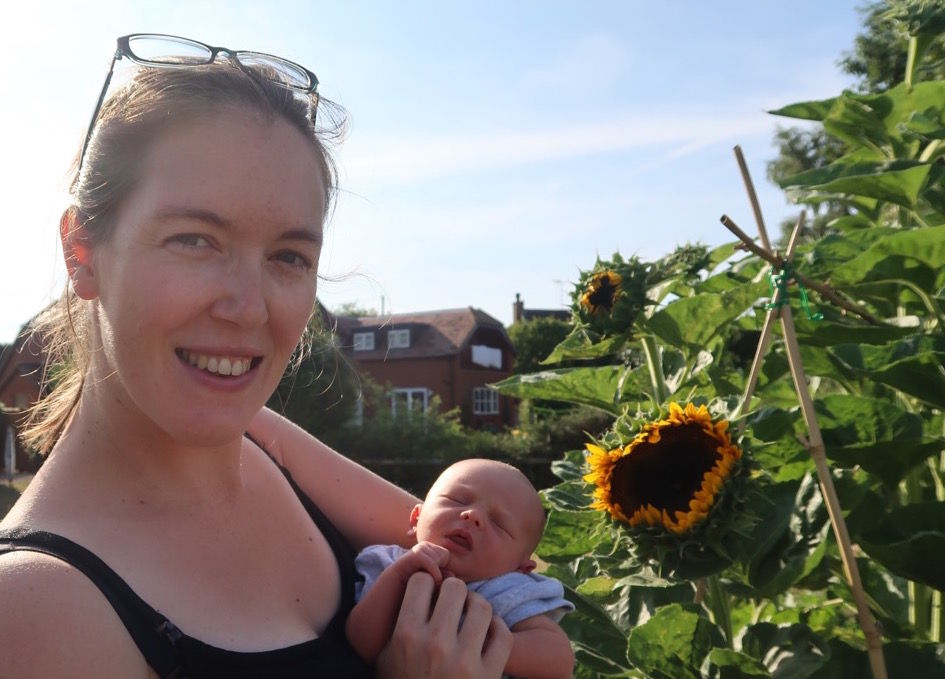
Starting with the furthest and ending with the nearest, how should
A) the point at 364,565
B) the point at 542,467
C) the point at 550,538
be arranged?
1. the point at 542,467
2. the point at 550,538
3. the point at 364,565

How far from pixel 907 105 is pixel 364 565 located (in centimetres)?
176

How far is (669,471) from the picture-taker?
1832 millimetres

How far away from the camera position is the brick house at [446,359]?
32969mm

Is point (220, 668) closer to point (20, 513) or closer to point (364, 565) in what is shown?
A: point (20, 513)

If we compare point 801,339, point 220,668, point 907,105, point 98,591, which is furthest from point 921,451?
point 98,591

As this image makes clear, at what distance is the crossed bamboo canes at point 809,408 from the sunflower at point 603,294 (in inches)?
16.5

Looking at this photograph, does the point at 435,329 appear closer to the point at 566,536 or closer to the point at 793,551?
the point at 566,536

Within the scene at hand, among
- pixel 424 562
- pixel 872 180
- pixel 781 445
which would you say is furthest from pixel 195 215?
pixel 872 180

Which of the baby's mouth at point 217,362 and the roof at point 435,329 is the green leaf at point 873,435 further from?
the roof at point 435,329

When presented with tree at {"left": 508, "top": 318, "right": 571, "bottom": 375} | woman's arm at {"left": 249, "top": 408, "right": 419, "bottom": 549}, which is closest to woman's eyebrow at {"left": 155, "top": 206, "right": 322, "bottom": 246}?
woman's arm at {"left": 249, "top": 408, "right": 419, "bottom": 549}

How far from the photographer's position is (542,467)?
20.1 m

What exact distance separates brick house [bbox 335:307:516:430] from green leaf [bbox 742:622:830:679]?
29.6 metres

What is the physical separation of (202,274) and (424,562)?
25.8 inches

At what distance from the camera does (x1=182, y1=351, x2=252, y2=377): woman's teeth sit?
55.9 inches
